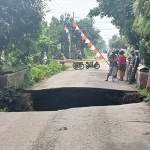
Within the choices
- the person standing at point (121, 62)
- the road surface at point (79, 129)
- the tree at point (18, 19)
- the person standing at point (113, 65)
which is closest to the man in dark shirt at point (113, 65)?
the person standing at point (113, 65)

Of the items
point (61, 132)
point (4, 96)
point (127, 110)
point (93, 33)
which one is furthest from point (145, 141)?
point (93, 33)

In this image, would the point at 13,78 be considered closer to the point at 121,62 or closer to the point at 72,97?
the point at 72,97

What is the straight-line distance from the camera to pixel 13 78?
12141 mm

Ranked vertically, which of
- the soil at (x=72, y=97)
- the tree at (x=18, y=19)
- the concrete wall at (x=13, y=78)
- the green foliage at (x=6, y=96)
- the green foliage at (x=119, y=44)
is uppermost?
the tree at (x=18, y=19)

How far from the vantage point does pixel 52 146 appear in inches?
203

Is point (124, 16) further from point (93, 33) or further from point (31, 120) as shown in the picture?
point (93, 33)

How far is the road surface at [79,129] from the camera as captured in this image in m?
5.24

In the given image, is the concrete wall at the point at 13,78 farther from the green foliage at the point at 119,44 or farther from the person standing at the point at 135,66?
the green foliage at the point at 119,44

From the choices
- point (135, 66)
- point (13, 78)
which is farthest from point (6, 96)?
point (135, 66)

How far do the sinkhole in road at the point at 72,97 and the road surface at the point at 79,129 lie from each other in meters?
3.35

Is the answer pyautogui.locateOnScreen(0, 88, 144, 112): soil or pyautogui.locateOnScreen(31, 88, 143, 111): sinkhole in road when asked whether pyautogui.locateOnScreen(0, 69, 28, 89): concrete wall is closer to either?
pyautogui.locateOnScreen(0, 88, 144, 112): soil

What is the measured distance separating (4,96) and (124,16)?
13.3 meters

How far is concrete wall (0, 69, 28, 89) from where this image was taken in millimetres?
11305

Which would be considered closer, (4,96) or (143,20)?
(143,20)
